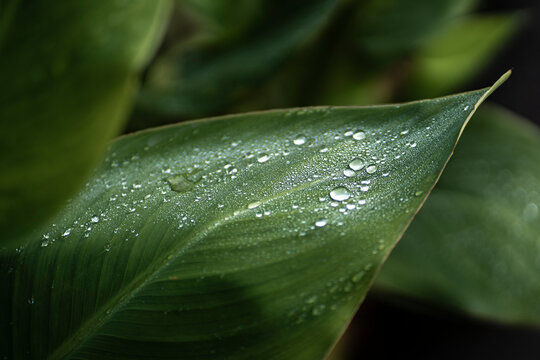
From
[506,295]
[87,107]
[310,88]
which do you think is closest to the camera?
[87,107]

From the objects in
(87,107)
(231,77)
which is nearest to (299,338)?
(87,107)

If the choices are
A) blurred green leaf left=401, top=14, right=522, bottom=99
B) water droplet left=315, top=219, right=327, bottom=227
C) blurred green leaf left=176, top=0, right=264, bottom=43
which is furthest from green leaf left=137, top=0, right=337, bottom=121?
water droplet left=315, top=219, right=327, bottom=227

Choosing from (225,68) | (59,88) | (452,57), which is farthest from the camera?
(452,57)

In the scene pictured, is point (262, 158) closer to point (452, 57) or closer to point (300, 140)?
point (300, 140)

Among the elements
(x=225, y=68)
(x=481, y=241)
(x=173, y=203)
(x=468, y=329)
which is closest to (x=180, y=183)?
(x=173, y=203)

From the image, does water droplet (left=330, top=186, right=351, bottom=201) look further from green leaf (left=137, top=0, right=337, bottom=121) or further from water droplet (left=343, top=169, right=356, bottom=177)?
green leaf (left=137, top=0, right=337, bottom=121)

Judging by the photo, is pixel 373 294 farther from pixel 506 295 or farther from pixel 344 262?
pixel 344 262
